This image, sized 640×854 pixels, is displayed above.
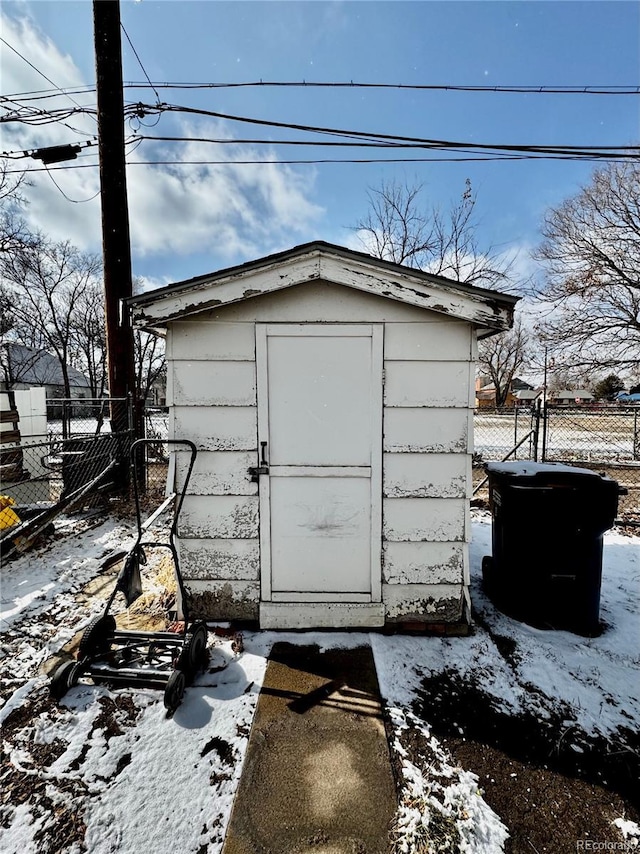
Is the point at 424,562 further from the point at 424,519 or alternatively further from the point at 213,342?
the point at 213,342

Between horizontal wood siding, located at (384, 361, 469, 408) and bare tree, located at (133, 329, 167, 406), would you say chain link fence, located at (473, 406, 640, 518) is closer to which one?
horizontal wood siding, located at (384, 361, 469, 408)

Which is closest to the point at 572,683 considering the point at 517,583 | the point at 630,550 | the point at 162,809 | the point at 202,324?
the point at 517,583

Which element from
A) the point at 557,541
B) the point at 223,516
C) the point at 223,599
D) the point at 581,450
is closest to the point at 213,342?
the point at 223,516

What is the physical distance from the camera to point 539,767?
185 centimetres

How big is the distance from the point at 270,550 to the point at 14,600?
253 centimetres

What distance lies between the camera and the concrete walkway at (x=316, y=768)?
59.9 inches

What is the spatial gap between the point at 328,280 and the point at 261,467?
144 cm

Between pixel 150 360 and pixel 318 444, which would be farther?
pixel 150 360

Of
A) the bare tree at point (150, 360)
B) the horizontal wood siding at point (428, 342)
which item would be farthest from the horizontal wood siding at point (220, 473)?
the bare tree at point (150, 360)

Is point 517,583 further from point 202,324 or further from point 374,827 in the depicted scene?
point 202,324

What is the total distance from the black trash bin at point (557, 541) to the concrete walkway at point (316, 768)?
1395mm

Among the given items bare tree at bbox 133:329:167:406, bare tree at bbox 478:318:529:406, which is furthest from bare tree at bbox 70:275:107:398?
bare tree at bbox 478:318:529:406

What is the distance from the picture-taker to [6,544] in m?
4.13

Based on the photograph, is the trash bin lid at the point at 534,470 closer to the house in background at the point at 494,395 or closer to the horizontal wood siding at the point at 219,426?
the horizontal wood siding at the point at 219,426
